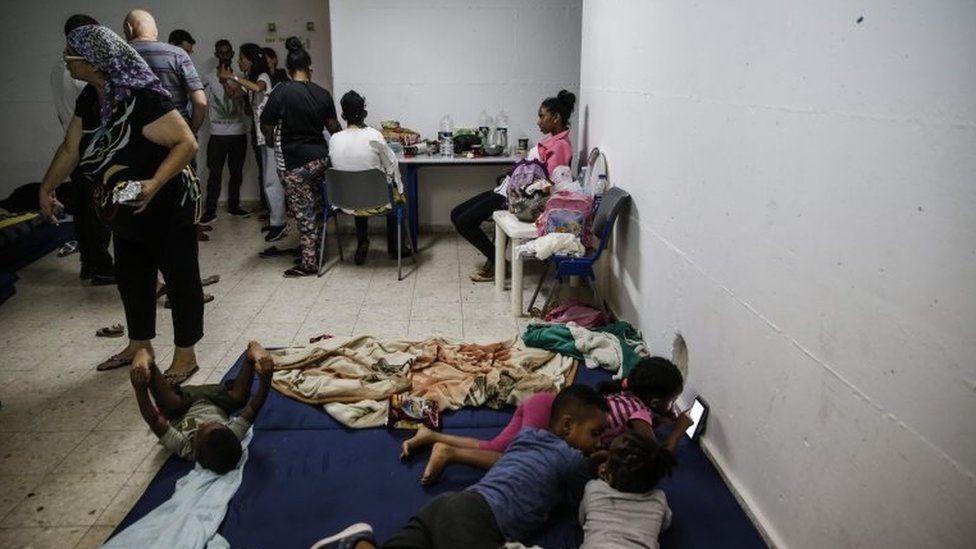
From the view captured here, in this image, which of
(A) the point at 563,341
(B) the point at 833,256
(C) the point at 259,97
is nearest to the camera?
(B) the point at 833,256

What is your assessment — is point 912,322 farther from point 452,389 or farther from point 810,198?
point 452,389

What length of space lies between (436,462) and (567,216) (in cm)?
181

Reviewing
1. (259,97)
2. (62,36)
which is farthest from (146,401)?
(62,36)

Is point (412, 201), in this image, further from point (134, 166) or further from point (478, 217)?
point (134, 166)

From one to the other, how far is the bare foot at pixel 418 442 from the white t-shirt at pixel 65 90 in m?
3.21

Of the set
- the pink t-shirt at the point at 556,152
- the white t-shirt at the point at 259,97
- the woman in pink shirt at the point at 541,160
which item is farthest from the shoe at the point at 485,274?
the white t-shirt at the point at 259,97

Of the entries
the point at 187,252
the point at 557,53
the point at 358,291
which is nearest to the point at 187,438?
the point at 187,252

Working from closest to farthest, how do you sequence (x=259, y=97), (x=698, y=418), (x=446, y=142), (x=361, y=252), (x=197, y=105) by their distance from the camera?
(x=698, y=418), (x=197, y=105), (x=361, y=252), (x=446, y=142), (x=259, y=97)

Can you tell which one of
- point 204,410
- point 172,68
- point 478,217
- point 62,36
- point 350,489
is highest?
point 62,36

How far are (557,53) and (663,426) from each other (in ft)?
12.6

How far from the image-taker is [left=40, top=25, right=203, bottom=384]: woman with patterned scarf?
7.95 ft

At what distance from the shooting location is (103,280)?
422 centimetres

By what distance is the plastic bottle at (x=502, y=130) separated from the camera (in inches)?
211

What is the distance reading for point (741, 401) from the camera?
203cm
